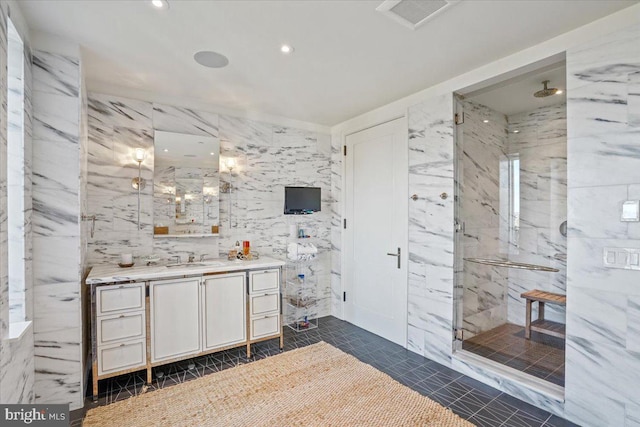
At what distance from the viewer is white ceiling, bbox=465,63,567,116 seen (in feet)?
9.25

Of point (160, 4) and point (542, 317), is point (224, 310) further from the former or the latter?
point (542, 317)

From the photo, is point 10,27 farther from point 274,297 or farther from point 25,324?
point 274,297

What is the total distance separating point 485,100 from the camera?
3482 mm

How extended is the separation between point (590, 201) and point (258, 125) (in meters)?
3.29

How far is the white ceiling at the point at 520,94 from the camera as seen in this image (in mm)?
2819

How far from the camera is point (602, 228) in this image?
80.4 inches

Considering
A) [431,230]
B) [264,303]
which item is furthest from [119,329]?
[431,230]

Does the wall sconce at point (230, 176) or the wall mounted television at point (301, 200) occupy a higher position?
the wall sconce at point (230, 176)

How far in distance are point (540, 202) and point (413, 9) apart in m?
2.94

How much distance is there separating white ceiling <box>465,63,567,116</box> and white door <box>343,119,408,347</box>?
91 centimetres

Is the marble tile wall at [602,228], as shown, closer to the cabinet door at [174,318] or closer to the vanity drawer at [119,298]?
the cabinet door at [174,318]

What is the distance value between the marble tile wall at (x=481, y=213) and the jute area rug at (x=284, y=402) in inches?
46.9

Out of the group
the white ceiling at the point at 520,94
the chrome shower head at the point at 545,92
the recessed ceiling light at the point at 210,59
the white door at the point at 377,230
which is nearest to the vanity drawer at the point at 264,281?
the white door at the point at 377,230

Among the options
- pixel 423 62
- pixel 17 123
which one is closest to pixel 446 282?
pixel 423 62
